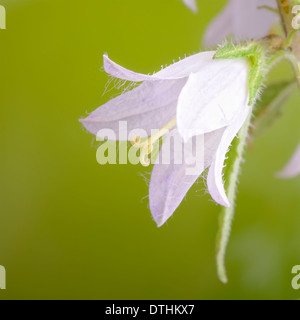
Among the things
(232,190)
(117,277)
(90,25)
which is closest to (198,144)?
(232,190)

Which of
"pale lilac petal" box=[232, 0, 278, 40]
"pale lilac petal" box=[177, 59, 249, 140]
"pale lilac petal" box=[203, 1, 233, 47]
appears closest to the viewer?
"pale lilac petal" box=[177, 59, 249, 140]

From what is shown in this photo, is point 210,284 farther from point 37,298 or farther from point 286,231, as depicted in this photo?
point 37,298

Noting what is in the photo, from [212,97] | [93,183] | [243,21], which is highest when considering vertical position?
[243,21]

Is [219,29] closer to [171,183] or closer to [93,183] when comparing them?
[171,183]

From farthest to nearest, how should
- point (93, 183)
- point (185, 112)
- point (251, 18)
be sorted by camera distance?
point (93, 183), point (251, 18), point (185, 112)

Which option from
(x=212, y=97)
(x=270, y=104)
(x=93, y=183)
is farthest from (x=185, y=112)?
(x=93, y=183)

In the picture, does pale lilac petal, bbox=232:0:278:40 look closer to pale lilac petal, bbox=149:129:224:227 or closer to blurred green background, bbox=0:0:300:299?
pale lilac petal, bbox=149:129:224:227

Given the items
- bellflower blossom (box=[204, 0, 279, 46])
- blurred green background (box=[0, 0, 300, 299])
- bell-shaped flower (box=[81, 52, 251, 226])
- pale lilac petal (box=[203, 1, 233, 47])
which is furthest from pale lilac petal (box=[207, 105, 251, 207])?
blurred green background (box=[0, 0, 300, 299])

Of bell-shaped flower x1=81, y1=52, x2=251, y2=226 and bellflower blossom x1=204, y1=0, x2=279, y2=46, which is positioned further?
bellflower blossom x1=204, y1=0, x2=279, y2=46
